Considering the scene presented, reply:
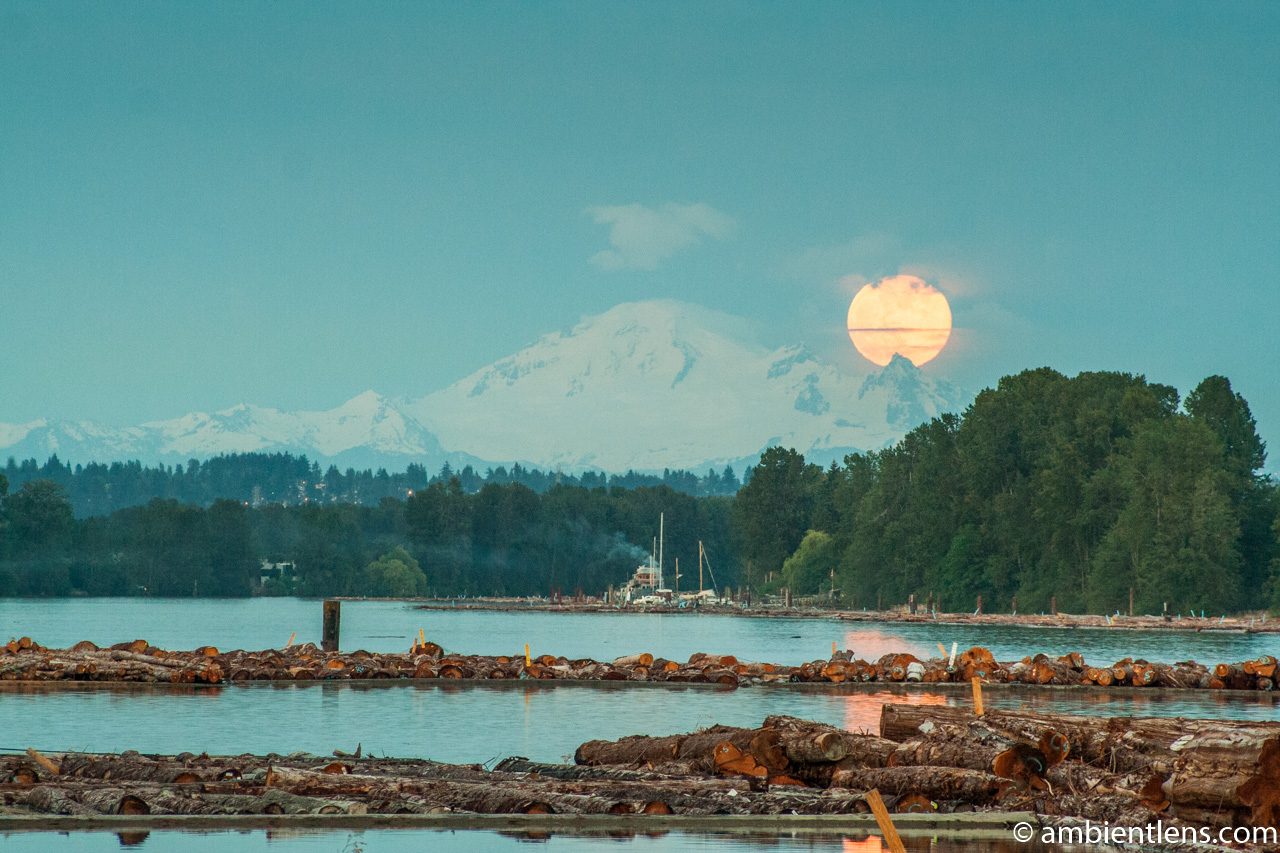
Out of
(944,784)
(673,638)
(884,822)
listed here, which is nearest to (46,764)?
(944,784)

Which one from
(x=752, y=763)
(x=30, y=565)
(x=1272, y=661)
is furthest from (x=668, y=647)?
(x=30, y=565)

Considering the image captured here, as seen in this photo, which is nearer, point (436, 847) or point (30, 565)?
point (436, 847)

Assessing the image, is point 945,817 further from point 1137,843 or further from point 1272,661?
point 1272,661

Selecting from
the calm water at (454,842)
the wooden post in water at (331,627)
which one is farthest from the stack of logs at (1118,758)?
the wooden post in water at (331,627)

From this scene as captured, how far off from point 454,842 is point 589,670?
2227cm

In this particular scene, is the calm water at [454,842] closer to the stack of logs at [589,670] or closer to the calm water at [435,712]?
the calm water at [435,712]

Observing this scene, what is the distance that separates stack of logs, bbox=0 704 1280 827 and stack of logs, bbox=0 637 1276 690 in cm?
1602

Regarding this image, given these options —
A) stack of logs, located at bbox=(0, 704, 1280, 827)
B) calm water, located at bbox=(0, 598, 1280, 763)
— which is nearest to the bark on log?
stack of logs, located at bbox=(0, 704, 1280, 827)

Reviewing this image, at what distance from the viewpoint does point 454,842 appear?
11.6 m

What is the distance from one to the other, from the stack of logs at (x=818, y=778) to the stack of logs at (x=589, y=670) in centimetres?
1602

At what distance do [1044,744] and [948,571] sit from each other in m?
111

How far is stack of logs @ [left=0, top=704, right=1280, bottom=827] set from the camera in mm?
11523

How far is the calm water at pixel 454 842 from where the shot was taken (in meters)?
11.1

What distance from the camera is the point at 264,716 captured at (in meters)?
25.1
